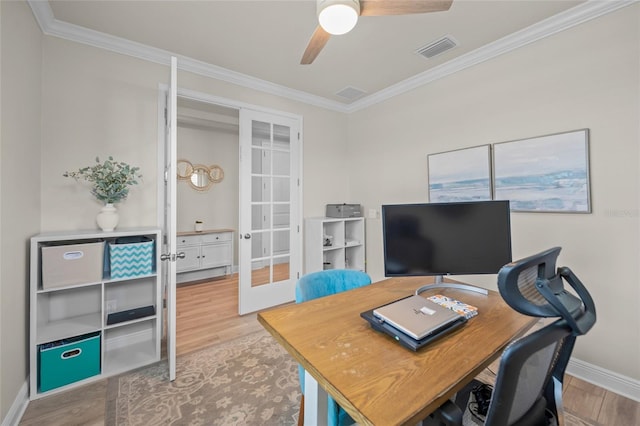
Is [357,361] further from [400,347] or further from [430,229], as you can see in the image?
[430,229]

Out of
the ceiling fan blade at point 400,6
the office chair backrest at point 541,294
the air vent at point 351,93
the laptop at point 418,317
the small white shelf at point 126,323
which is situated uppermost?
the air vent at point 351,93

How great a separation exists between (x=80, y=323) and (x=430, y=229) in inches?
104

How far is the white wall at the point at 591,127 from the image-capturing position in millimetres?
1795

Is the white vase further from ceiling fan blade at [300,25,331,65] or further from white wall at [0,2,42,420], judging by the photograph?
ceiling fan blade at [300,25,331,65]

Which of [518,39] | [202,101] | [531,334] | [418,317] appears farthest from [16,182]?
[518,39]

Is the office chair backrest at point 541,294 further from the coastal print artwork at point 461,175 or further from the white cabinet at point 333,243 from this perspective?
the white cabinet at point 333,243

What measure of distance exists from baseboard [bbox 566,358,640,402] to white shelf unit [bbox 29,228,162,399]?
3276 mm

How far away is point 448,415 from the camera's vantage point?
74 centimetres

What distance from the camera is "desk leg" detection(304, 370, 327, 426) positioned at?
0.93m

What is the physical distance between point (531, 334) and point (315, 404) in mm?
719

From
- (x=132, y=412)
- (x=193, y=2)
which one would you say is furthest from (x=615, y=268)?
(x=193, y=2)

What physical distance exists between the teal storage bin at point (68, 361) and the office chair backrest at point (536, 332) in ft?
8.15

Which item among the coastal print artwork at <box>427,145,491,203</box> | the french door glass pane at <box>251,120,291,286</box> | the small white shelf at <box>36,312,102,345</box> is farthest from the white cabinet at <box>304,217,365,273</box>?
the small white shelf at <box>36,312,102,345</box>

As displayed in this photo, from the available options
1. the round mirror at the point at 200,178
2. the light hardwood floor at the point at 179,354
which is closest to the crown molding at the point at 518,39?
the light hardwood floor at the point at 179,354
